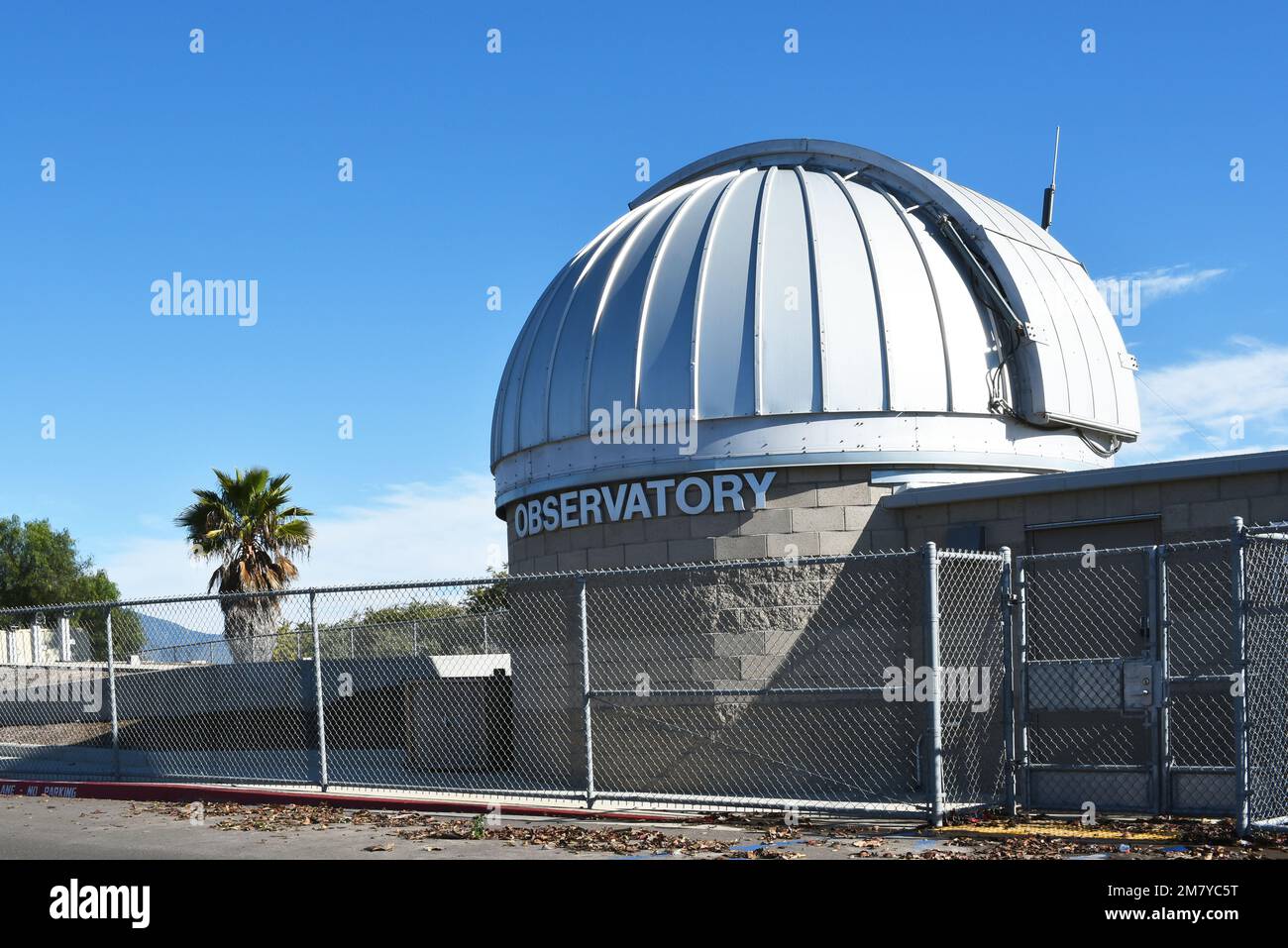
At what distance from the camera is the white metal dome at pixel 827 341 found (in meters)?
14.7

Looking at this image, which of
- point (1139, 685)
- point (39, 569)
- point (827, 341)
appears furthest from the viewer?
point (39, 569)

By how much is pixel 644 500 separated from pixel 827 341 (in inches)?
109

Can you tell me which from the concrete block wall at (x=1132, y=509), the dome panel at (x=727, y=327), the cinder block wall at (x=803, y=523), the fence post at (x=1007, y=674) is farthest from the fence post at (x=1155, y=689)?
the dome panel at (x=727, y=327)

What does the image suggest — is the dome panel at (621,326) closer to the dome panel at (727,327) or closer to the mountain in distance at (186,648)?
the dome panel at (727,327)

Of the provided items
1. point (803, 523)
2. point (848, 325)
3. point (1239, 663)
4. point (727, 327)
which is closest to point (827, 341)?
point (848, 325)

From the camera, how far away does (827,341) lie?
48.4 ft

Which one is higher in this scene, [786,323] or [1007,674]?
[786,323]

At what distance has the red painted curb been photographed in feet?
38.1

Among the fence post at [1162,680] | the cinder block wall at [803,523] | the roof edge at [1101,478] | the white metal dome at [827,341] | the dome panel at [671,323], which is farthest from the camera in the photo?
the dome panel at [671,323]

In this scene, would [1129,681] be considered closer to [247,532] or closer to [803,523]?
[803,523]

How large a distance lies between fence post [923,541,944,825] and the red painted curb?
7.10 feet

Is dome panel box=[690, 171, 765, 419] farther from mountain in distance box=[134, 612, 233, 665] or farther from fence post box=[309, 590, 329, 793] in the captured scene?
mountain in distance box=[134, 612, 233, 665]

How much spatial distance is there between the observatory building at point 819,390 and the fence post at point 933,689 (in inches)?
146
